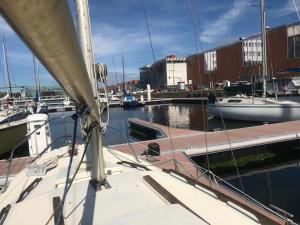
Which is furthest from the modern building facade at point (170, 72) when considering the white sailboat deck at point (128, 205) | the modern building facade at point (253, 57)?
the white sailboat deck at point (128, 205)

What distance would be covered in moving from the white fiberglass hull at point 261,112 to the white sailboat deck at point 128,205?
1630cm

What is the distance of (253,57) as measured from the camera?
64375 millimetres

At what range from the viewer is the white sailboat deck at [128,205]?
10.8 ft

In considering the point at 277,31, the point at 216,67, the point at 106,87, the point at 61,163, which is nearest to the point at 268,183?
the point at 61,163

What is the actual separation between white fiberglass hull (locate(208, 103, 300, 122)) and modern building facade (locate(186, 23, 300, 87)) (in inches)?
698

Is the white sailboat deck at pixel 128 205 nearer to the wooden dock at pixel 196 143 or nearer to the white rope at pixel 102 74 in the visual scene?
the white rope at pixel 102 74

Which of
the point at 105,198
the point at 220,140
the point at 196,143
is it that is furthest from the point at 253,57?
the point at 105,198

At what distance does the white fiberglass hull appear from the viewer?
20.8m

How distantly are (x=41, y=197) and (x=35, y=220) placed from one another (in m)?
0.56

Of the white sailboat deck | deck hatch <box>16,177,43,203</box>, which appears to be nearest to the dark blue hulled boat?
deck hatch <box>16,177,43,203</box>

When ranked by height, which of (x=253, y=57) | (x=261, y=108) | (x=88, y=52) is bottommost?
(x=261, y=108)

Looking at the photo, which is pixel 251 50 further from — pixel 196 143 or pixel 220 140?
pixel 196 143

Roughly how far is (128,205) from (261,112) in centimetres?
2067

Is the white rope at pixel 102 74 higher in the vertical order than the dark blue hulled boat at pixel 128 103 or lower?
higher
